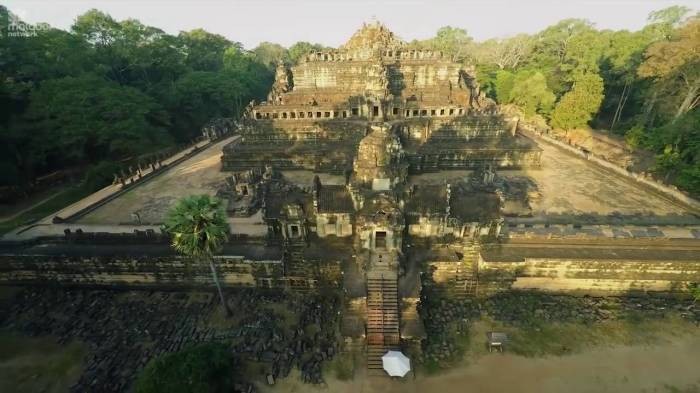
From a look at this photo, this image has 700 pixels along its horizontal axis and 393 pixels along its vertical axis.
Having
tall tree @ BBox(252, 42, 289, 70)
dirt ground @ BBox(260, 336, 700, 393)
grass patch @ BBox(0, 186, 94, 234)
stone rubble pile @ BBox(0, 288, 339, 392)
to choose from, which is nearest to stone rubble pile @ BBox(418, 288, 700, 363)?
dirt ground @ BBox(260, 336, 700, 393)

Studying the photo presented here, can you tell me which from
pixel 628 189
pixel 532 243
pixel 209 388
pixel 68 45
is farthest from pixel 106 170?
pixel 628 189

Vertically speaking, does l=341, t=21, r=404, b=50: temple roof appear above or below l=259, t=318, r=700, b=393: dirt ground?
above

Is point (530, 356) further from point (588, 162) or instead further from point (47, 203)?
point (47, 203)

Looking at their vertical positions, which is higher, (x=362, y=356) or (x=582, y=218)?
(x=582, y=218)

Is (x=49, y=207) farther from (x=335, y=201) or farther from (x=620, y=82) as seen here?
(x=620, y=82)

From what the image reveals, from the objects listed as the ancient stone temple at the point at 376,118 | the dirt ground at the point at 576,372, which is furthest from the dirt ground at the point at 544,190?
the dirt ground at the point at 576,372

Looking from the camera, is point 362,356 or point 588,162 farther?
point 588,162

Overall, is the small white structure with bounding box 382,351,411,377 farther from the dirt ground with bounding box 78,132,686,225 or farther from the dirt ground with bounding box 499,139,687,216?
the dirt ground with bounding box 499,139,687,216
